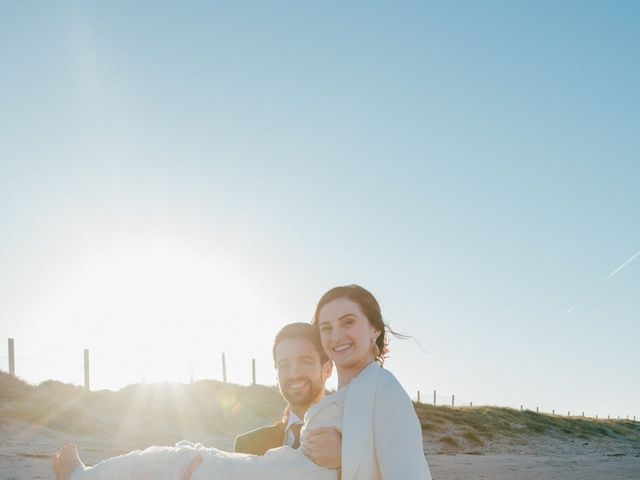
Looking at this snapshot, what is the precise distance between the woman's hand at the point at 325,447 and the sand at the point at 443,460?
8.56 meters

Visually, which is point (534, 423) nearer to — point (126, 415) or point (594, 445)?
point (594, 445)

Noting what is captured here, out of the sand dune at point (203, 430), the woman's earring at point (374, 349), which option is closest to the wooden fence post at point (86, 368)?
the sand dune at point (203, 430)

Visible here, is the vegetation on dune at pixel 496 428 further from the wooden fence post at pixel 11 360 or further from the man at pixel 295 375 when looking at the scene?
the man at pixel 295 375

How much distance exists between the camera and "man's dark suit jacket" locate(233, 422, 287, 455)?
3.98m

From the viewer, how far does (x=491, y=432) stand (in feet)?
87.7

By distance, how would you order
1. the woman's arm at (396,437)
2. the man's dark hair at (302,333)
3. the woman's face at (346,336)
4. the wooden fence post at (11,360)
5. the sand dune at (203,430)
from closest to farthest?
the woman's arm at (396,437), the woman's face at (346,336), the man's dark hair at (302,333), the sand dune at (203,430), the wooden fence post at (11,360)

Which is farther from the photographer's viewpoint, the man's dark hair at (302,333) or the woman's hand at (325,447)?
the man's dark hair at (302,333)

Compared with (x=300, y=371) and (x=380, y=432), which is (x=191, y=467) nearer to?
(x=380, y=432)

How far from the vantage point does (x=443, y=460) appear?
1798 cm

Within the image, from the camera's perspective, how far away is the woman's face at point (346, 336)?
3113mm

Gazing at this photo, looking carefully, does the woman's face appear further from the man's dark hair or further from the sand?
the sand

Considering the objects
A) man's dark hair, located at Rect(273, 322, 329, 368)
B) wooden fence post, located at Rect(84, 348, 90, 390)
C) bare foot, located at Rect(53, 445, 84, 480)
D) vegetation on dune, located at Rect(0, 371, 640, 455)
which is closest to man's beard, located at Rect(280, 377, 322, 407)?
man's dark hair, located at Rect(273, 322, 329, 368)

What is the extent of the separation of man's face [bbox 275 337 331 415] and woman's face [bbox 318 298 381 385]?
73 centimetres

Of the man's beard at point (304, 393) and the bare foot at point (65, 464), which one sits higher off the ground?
the man's beard at point (304, 393)
